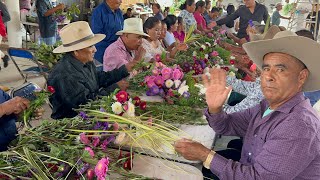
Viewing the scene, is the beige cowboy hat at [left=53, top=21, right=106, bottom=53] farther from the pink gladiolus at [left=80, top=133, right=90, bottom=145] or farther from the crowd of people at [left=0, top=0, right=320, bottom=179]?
the pink gladiolus at [left=80, top=133, right=90, bottom=145]

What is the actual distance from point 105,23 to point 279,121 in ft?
9.99

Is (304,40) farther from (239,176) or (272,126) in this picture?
(239,176)

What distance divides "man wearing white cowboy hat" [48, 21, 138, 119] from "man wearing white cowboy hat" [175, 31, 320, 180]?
1.15 metres

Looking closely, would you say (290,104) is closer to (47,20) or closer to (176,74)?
(176,74)

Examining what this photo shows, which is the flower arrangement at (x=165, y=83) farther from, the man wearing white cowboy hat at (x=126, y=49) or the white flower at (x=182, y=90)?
the man wearing white cowboy hat at (x=126, y=49)

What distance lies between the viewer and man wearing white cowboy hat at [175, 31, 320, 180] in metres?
1.48

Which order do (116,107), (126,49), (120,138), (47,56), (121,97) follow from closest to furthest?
(120,138)
(116,107)
(121,97)
(126,49)
(47,56)

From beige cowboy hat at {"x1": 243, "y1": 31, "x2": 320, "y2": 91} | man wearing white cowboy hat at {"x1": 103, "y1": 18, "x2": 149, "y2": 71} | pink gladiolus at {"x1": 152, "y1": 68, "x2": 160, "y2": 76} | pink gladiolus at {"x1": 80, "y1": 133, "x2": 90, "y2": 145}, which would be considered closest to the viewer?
beige cowboy hat at {"x1": 243, "y1": 31, "x2": 320, "y2": 91}

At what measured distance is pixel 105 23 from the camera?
425 cm

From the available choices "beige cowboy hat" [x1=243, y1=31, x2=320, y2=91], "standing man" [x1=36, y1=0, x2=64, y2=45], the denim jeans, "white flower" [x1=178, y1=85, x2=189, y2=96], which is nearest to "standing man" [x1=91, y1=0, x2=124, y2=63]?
"white flower" [x1=178, y1=85, x2=189, y2=96]

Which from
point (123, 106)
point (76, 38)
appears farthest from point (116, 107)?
point (76, 38)

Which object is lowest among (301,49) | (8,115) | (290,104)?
(8,115)

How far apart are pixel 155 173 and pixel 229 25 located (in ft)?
19.4

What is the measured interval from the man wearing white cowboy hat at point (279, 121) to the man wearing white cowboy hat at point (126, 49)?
1.82 meters
